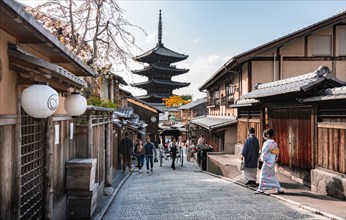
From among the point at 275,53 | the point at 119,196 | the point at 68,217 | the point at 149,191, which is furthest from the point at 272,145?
the point at 275,53

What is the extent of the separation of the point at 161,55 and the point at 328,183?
45.7 meters

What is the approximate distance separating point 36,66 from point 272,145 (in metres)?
6.80

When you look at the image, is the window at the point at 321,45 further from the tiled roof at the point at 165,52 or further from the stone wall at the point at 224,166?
the tiled roof at the point at 165,52

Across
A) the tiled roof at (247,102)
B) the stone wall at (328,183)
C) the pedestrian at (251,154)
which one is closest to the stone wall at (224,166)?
the pedestrian at (251,154)

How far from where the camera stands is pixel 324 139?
8.40 m

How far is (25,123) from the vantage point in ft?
15.1

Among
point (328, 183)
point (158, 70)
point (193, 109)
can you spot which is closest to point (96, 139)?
point (328, 183)

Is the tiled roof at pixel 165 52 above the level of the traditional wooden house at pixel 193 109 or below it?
above

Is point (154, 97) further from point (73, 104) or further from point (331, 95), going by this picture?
point (73, 104)

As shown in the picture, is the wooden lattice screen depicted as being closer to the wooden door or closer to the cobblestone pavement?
the cobblestone pavement

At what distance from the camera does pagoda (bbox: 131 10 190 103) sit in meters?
52.3

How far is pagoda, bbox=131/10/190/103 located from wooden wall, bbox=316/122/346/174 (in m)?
44.3

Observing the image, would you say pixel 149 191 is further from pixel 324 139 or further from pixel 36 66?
pixel 36 66

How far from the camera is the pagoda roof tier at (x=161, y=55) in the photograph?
169 ft
